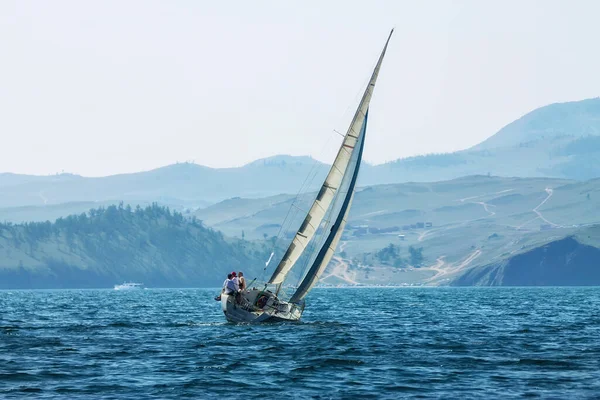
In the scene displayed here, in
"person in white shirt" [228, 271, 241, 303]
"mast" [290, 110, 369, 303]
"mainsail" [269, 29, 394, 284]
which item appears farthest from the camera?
"mast" [290, 110, 369, 303]

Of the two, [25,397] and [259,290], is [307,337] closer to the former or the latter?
[259,290]

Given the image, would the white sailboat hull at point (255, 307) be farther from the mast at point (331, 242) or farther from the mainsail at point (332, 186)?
the mast at point (331, 242)

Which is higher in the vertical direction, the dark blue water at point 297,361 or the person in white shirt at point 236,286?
the person in white shirt at point 236,286

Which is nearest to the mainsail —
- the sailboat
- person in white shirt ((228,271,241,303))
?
the sailboat

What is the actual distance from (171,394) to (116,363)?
9077 millimetres

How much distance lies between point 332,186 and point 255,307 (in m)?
8.90

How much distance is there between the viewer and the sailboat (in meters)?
64.3

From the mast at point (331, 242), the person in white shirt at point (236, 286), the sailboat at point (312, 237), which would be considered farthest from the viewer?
the mast at point (331, 242)

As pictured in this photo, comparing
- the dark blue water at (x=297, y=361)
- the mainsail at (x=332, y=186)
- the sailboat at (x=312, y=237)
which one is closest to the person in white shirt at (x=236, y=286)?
the sailboat at (x=312, y=237)

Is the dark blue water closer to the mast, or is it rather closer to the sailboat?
the sailboat

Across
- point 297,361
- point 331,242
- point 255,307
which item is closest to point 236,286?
point 255,307

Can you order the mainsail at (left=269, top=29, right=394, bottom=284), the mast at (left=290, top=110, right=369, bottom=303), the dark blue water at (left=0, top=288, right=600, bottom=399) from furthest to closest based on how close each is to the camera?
the mast at (left=290, top=110, right=369, bottom=303) → the mainsail at (left=269, top=29, right=394, bottom=284) → the dark blue water at (left=0, top=288, right=600, bottom=399)

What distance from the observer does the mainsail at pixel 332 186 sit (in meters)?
64.1

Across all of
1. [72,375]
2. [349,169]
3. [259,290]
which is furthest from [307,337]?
[72,375]
